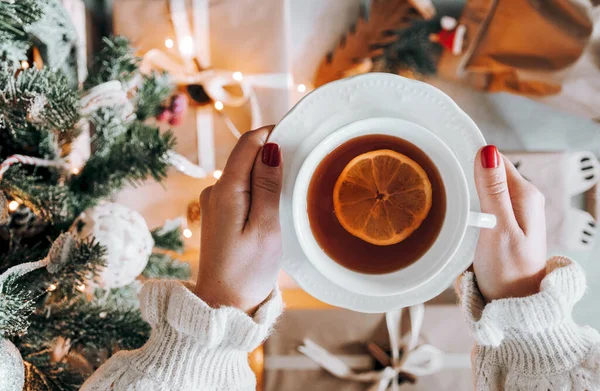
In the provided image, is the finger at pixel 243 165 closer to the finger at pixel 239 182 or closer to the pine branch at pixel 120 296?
the finger at pixel 239 182

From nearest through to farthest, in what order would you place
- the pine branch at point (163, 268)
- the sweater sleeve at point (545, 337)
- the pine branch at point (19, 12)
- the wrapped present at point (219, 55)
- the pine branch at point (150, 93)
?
1. the pine branch at point (19, 12)
2. the sweater sleeve at point (545, 337)
3. the pine branch at point (150, 93)
4. the pine branch at point (163, 268)
5. the wrapped present at point (219, 55)

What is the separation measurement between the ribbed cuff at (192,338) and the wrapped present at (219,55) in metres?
0.61

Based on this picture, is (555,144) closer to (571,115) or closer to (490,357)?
(571,115)

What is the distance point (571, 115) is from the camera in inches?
50.4

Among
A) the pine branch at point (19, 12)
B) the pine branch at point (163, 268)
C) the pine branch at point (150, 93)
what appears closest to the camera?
the pine branch at point (19, 12)

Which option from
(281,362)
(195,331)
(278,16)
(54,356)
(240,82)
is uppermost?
(278,16)

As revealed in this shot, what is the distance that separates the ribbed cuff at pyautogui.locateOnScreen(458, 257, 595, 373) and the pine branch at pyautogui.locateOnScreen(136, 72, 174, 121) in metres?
0.65

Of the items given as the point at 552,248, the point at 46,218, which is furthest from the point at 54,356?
the point at 552,248

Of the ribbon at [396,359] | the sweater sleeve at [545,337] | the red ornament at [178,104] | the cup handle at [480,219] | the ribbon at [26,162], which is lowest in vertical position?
the ribbon at [396,359]

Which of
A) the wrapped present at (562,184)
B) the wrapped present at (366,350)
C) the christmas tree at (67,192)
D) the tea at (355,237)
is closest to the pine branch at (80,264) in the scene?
the christmas tree at (67,192)

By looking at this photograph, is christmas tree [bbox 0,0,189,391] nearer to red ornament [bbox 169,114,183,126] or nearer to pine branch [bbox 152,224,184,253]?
pine branch [bbox 152,224,184,253]

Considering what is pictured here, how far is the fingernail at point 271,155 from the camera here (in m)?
0.62

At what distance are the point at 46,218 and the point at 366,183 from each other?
511 millimetres

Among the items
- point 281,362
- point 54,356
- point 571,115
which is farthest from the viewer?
point 571,115
